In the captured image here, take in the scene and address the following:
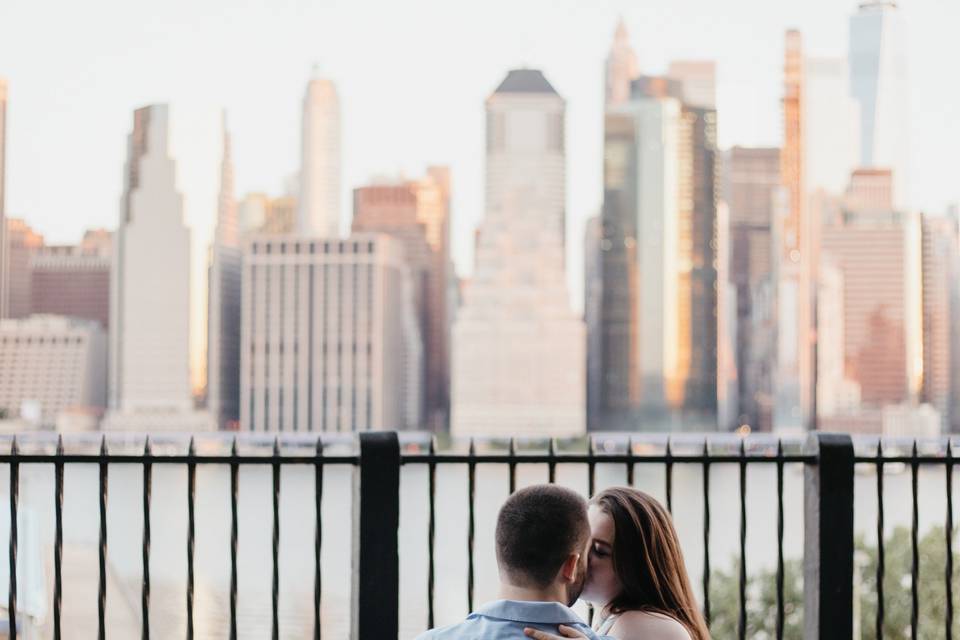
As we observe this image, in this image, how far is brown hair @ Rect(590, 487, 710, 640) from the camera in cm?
253

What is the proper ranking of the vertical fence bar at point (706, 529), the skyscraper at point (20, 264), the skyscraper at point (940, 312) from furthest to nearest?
the skyscraper at point (940, 312)
the skyscraper at point (20, 264)
the vertical fence bar at point (706, 529)

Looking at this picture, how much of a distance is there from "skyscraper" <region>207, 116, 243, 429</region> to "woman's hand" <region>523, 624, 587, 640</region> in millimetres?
119833

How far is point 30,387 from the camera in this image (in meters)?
119

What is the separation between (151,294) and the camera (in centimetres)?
12225

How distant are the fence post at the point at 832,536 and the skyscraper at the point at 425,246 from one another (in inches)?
4983

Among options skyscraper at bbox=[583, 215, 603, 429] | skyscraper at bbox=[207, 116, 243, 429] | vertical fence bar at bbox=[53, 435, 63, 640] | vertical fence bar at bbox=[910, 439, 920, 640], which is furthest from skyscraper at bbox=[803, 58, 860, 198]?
vertical fence bar at bbox=[53, 435, 63, 640]

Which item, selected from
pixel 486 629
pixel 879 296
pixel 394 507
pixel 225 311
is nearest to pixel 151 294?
pixel 225 311

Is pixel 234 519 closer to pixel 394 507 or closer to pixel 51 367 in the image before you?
pixel 394 507

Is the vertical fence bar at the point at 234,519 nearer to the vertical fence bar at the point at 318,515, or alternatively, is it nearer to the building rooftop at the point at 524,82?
the vertical fence bar at the point at 318,515

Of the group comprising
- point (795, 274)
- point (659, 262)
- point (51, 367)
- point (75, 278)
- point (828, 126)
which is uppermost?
point (828, 126)

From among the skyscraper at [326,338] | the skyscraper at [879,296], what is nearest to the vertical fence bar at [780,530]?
the skyscraper at [326,338]

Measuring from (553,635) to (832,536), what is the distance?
1.78 m

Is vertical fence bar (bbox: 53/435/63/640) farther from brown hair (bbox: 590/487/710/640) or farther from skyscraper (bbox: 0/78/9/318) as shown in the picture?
skyscraper (bbox: 0/78/9/318)

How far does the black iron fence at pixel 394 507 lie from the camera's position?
11.1ft
